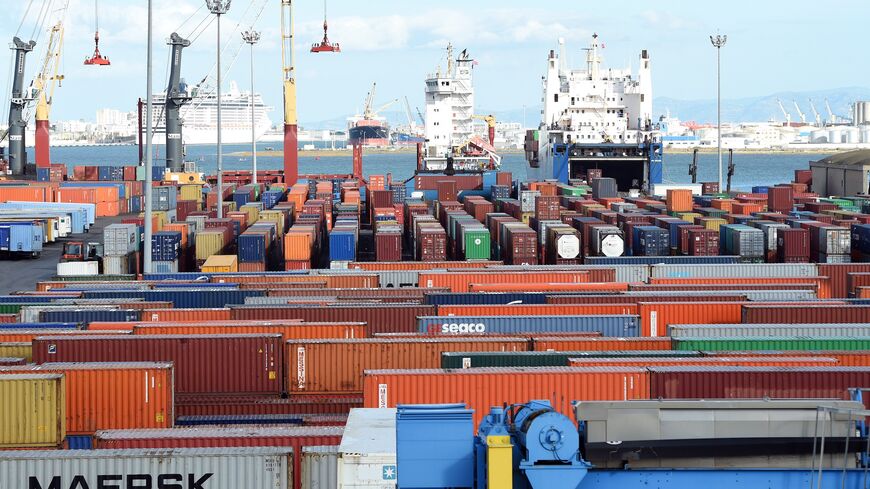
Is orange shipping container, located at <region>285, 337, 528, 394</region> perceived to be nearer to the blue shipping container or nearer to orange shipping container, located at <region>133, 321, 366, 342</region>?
orange shipping container, located at <region>133, 321, 366, 342</region>

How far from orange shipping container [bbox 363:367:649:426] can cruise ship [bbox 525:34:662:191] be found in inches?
2496

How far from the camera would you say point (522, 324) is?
1033 inches

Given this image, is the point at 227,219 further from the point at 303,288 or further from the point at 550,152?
the point at 550,152

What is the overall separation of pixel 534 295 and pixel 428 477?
1812 centimetres

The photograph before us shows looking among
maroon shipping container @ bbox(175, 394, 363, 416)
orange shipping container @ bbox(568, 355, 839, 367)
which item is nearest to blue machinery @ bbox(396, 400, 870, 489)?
orange shipping container @ bbox(568, 355, 839, 367)

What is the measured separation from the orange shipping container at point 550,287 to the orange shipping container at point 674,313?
4.87 metres

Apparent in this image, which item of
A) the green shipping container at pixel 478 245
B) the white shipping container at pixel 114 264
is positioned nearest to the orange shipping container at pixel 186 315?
the green shipping container at pixel 478 245

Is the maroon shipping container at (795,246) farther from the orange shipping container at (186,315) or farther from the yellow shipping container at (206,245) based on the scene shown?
the orange shipping container at (186,315)

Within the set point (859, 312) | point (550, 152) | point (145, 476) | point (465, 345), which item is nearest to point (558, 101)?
point (550, 152)

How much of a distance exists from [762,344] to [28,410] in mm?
13953

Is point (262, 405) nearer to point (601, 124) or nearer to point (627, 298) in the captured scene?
point (627, 298)

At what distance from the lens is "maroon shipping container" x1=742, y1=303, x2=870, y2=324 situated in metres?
27.3

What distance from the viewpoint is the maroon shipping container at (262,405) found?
70.6 feet

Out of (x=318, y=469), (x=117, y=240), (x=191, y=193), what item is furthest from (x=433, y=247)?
(x=191, y=193)
